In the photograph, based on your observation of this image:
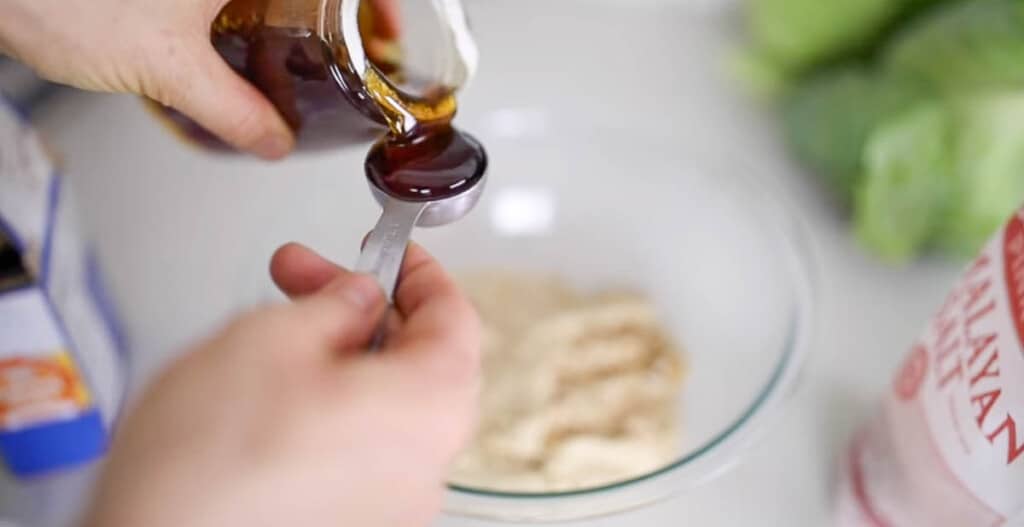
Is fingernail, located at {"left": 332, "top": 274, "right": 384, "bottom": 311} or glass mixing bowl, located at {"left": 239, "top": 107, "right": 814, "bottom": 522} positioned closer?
fingernail, located at {"left": 332, "top": 274, "right": 384, "bottom": 311}

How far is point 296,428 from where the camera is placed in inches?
11.4

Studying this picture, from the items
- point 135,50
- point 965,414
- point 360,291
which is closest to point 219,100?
point 135,50

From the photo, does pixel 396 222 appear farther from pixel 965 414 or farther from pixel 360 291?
pixel 965 414

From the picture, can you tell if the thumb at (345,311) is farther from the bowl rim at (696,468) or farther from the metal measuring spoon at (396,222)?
the bowl rim at (696,468)

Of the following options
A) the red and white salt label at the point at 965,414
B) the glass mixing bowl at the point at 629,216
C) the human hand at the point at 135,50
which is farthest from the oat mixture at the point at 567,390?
the human hand at the point at 135,50

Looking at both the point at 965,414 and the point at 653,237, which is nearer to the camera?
the point at 965,414

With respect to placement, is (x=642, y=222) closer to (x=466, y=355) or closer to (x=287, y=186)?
(x=287, y=186)

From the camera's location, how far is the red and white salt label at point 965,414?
1.28 feet

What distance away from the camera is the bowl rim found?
474mm

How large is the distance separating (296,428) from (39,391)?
0.32 m

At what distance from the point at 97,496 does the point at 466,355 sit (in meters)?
0.13

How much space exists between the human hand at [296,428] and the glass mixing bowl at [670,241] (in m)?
0.25

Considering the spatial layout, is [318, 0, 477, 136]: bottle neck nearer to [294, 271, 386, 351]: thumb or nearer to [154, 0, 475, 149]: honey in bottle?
[154, 0, 475, 149]: honey in bottle

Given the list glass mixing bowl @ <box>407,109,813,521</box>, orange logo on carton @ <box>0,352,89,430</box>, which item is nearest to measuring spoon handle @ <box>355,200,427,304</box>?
glass mixing bowl @ <box>407,109,813,521</box>
